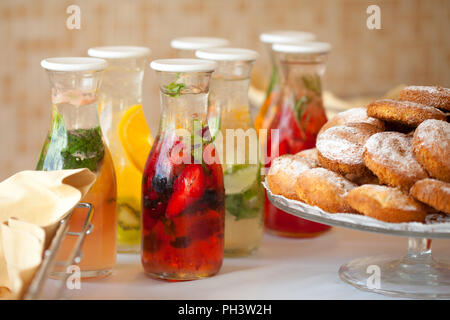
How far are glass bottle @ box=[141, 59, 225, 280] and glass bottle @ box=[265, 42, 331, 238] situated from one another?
0.24 meters

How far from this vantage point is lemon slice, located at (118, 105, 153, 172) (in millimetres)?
890

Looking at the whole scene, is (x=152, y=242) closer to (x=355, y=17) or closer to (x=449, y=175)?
(x=449, y=175)

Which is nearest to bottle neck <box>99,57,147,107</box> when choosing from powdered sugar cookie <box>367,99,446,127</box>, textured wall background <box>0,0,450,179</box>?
powdered sugar cookie <box>367,99,446,127</box>

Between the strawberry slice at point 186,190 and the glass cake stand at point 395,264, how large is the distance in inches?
4.0

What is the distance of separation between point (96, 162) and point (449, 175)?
409 millimetres

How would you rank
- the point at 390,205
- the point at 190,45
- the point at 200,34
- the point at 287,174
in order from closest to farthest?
1. the point at 390,205
2. the point at 287,174
3. the point at 190,45
4. the point at 200,34

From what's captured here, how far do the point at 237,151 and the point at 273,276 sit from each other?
177 mm

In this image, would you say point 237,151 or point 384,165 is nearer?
point 384,165

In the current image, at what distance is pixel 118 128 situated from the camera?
0.90 meters

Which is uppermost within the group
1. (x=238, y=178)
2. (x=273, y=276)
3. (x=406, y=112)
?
(x=406, y=112)

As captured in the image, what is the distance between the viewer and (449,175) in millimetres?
726

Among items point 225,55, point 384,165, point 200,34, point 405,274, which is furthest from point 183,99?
point 200,34

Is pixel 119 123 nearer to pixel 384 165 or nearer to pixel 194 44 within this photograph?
pixel 194 44

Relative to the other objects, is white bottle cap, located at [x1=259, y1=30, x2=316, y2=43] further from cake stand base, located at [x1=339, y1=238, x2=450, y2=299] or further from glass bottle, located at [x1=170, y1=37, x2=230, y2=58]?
cake stand base, located at [x1=339, y1=238, x2=450, y2=299]
